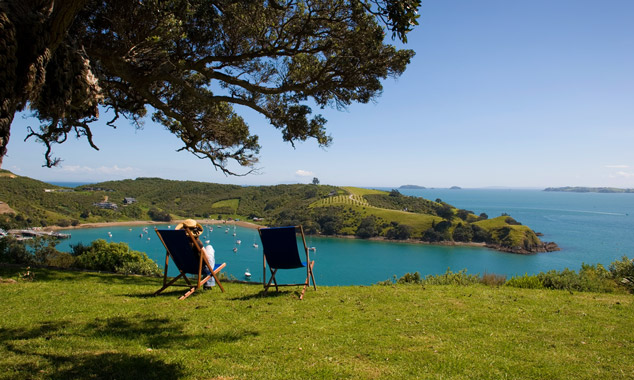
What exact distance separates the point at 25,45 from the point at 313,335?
3364 millimetres

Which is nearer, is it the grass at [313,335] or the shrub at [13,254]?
the grass at [313,335]

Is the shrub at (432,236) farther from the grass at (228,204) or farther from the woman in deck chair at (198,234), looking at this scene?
the woman in deck chair at (198,234)

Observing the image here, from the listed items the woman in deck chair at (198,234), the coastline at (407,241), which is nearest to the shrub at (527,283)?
the woman in deck chair at (198,234)

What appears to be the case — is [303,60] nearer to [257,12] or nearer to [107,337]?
[257,12]

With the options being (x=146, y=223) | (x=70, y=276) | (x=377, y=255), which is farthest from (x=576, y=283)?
(x=146, y=223)

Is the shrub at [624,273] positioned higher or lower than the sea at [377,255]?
higher

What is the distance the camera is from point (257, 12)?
7.55 metres

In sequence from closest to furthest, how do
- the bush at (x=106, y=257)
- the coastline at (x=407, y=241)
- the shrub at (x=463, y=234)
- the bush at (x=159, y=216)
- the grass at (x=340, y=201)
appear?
1. the bush at (x=106, y=257)
2. the coastline at (x=407, y=241)
3. the shrub at (x=463, y=234)
4. the bush at (x=159, y=216)
5. the grass at (x=340, y=201)

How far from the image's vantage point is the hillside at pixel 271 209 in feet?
198

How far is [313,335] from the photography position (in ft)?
11.7

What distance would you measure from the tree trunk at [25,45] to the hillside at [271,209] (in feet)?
165

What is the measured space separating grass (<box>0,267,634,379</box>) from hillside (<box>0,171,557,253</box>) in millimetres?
48152

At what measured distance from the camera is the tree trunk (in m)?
1.99

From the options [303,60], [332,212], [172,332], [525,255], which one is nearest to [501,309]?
[172,332]
